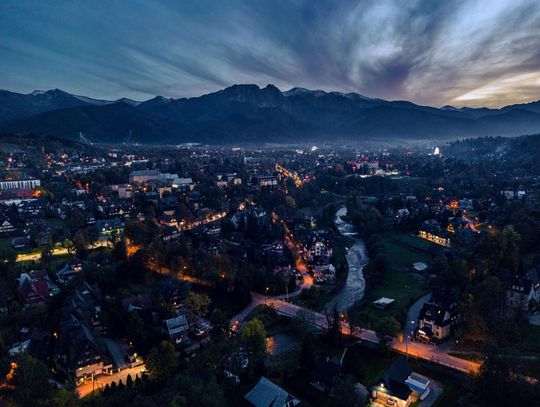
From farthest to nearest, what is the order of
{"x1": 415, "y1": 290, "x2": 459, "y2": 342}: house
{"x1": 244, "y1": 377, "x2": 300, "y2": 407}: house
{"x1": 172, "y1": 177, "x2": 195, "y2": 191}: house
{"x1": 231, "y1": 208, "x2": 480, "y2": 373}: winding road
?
1. {"x1": 172, "y1": 177, "x2": 195, "y2": 191}: house
2. {"x1": 415, "y1": 290, "x2": 459, "y2": 342}: house
3. {"x1": 231, "y1": 208, "x2": 480, "y2": 373}: winding road
4. {"x1": 244, "y1": 377, "x2": 300, "y2": 407}: house

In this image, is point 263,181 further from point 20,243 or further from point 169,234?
point 20,243

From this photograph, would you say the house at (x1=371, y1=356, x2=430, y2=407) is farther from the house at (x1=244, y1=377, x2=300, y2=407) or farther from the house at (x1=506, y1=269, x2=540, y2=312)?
the house at (x1=506, y1=269, x2=540, y2=312)

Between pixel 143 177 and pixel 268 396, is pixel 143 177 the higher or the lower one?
the higher one

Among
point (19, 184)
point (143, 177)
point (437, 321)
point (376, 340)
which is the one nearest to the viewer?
point (376, 340)

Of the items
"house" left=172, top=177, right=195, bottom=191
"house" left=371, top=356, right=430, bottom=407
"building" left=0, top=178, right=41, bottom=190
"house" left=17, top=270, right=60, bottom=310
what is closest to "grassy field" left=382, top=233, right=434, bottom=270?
"house" left=371, top=356, right=430, bottom=407

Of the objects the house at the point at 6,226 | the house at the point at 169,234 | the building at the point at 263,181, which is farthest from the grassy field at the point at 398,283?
the house at the point at 6,226

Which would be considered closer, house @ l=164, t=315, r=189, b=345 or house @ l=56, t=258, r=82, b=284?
house @ l=164, t=315, r=189, b=345

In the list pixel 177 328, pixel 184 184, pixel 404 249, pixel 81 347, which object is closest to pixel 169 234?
pixel 177 328
